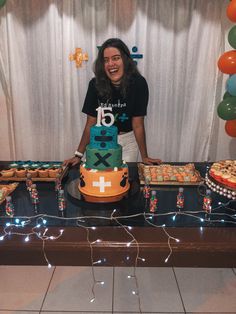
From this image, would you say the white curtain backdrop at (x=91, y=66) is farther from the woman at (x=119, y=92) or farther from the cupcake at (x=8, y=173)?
the cupcake at (x=8, y=173)

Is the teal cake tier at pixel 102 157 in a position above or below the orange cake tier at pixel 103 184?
above

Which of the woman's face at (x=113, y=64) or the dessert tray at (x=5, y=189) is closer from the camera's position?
the dessert tray at (x=5, y=189)

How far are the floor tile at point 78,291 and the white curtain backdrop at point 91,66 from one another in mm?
1548

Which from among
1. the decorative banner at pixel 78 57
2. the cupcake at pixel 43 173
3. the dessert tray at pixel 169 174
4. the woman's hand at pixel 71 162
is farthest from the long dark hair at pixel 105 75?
the decorative banner at pixel 78 57

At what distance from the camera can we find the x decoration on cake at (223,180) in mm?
1149

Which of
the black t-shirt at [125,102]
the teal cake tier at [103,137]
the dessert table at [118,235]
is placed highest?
the black t-shirt at [125,102]

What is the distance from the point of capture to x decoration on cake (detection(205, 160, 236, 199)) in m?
1.15

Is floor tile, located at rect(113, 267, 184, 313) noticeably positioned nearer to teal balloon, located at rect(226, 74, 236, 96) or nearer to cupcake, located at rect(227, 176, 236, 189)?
cupcake, located at rect(227, 176, 236, 189)

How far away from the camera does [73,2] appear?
9.37 feet

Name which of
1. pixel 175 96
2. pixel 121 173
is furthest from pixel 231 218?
pixel 175 96

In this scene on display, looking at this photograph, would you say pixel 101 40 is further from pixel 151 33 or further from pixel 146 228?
pixel 146 228

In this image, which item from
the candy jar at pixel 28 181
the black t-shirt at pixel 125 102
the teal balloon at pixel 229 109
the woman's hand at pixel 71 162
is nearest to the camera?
the candy jar at pixel 28 181

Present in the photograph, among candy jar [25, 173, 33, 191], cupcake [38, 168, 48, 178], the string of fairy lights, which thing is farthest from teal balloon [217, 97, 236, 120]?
candy jar [25, 173, 33, 191]

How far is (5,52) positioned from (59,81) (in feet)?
2.15
